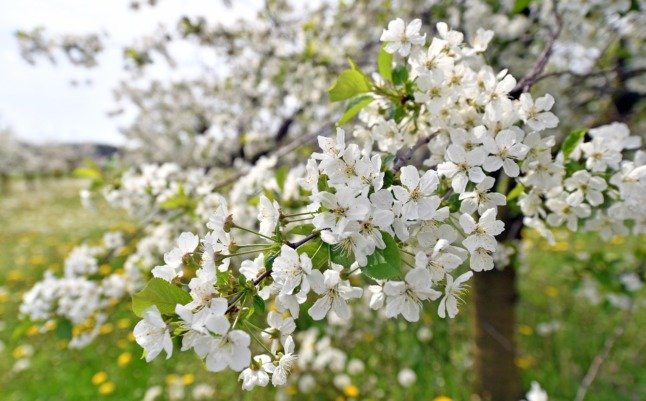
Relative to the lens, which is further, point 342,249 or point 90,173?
point 90,173

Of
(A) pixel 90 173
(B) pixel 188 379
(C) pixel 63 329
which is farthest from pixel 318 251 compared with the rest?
(B) pixel 188 379

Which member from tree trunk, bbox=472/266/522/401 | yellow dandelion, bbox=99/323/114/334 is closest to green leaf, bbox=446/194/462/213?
tree trunk, bbox=472/266/522/401

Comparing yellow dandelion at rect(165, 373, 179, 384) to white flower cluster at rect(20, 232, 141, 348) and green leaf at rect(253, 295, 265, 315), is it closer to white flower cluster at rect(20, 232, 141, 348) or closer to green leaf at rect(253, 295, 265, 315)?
white flower cluster at rect(20, 232, 141, 348)

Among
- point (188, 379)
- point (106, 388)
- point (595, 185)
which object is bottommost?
point (188, 379)

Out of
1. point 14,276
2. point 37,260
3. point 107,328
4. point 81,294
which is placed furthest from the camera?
point 37,260

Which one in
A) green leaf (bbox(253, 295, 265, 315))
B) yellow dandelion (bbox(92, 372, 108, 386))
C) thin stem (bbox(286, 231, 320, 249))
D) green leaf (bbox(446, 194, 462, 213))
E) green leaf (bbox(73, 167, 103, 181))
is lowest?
yellow dandelion (bbox(92, 372, 108, 386))

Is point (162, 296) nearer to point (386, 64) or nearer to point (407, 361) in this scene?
point (386, 64)

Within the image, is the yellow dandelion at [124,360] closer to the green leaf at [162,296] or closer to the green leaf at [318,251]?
the green leaf at [162,296]
